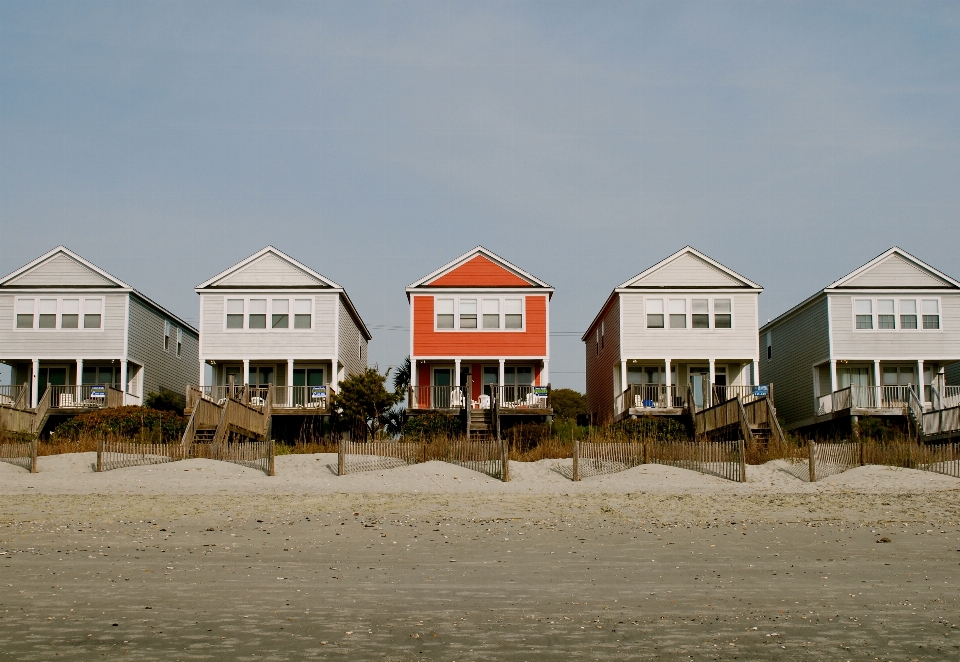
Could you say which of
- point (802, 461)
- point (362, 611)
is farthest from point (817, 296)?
point (362, 611)

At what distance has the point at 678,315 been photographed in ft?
147

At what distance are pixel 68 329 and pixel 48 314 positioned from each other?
1106 mm

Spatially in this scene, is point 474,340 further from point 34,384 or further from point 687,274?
point 34,384

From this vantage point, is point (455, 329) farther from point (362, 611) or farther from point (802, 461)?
point (362, 611)

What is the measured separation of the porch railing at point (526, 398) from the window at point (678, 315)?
6.35m

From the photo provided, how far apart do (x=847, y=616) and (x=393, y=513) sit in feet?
33.6

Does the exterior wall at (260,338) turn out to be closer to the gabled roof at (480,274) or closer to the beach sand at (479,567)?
the gabled roof at (480,274)

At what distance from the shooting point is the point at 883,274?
45.0m

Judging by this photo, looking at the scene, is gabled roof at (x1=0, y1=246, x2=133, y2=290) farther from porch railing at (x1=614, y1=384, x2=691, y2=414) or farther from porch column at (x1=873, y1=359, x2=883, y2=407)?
porch column at (x1=873, y1=359, x2=883, y2=407)

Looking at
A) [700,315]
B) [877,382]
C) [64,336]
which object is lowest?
[877,382]

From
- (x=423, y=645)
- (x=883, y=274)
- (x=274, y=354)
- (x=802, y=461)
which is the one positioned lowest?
(x=423, y=645)

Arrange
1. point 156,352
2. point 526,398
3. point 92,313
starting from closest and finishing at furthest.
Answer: point 526,398 → point 92,313 → point 156,352

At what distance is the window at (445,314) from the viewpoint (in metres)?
44.8

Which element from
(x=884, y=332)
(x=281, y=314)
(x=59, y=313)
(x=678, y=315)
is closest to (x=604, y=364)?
(x=678, y=315)
